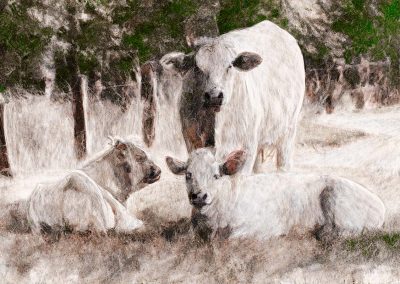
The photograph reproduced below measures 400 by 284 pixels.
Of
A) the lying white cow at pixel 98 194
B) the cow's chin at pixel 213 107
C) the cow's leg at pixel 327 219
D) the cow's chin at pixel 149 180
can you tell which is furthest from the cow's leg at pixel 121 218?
the cow's leg at pixel 327 219

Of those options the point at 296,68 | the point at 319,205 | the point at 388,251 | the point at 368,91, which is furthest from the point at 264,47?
the point at 388,251

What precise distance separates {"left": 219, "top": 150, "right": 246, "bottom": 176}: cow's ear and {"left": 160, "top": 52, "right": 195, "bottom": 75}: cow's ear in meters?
0.81

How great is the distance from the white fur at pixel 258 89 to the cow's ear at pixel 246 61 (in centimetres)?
5

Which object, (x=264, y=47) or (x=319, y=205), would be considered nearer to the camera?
(x=319, y=205)

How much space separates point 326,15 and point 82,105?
7.11 feet

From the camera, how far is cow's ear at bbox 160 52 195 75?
7.81 metres

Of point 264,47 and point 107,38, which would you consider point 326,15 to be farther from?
point 107,38

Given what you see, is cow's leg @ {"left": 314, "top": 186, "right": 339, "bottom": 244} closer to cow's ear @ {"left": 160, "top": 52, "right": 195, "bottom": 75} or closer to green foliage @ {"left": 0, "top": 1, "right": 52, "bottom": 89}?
cow's ear @ {"left": 160, "top": 52, "right": 195, "bottom": 75}

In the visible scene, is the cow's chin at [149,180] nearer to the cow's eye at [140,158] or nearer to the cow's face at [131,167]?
the cow's face at [131,167]

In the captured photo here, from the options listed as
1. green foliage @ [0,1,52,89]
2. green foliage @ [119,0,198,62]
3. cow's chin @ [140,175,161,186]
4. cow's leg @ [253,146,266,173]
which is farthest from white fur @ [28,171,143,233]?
green foliage @ [119,0,198,62]

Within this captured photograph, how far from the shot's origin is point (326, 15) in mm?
8242

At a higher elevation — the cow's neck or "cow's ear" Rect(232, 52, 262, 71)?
"cow's ear" Rect(232, 52, 262, 71)

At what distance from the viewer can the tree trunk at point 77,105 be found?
26.8 feet

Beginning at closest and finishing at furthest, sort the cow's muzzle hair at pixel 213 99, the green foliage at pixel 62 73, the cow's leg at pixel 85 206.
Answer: the cow's muzzle hair at pixel 213 99, the cow's leg at pixel 85 206, the green foliage at pixel 62 73
